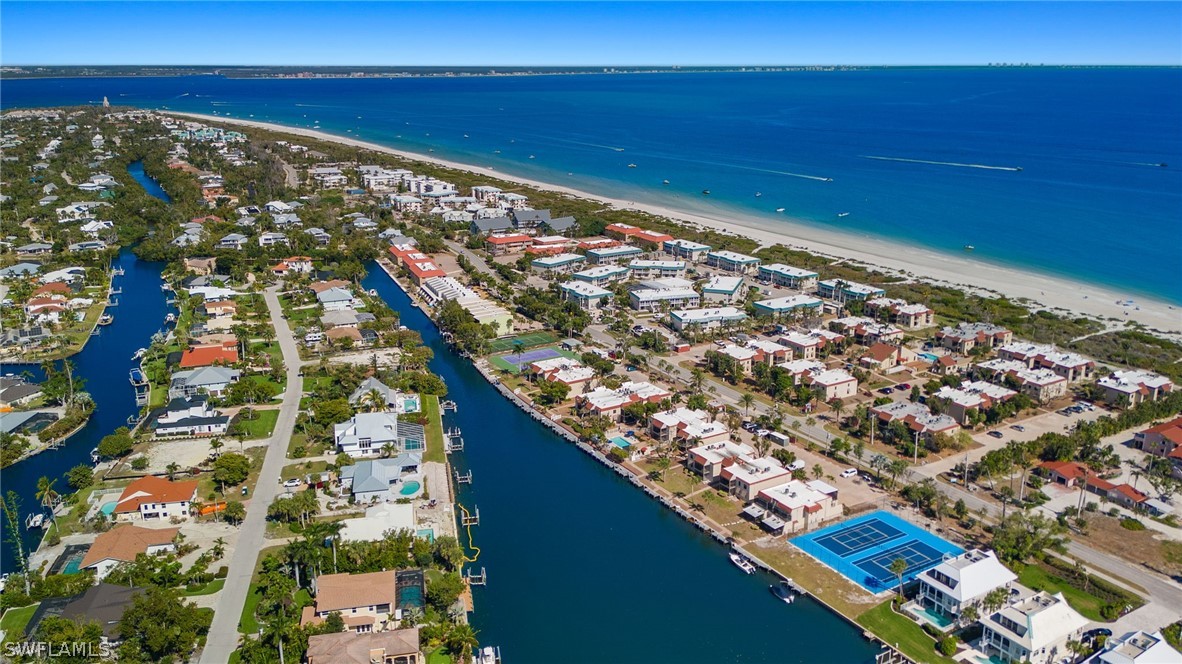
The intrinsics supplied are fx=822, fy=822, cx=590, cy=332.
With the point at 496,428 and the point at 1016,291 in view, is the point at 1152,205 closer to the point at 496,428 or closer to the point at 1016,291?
the point at 1016,291

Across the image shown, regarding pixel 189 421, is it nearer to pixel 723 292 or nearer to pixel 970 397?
pixel 723 292

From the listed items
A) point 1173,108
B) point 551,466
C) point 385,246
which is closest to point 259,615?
point 551,466

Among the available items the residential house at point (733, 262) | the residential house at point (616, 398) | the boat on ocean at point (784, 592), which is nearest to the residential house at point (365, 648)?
the boat on ocean at point (784, 592)

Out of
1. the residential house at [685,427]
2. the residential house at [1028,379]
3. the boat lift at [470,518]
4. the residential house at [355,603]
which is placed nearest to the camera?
the residential house at [355,603]

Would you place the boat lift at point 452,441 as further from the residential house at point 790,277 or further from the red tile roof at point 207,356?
the residential house at point 790,277

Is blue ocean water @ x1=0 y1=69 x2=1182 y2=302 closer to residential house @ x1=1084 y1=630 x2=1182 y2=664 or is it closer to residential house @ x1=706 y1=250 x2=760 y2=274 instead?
residential house @ x1=706 y1=250 x2=760 y2=274

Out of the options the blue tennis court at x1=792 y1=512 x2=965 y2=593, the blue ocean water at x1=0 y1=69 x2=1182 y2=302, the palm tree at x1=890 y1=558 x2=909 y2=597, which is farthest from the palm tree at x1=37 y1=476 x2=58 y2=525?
the blue ocean water at x1=0 y1=69 x2=1182 y2=302

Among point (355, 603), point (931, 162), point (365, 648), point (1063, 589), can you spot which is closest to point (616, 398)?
point (355, 603)
